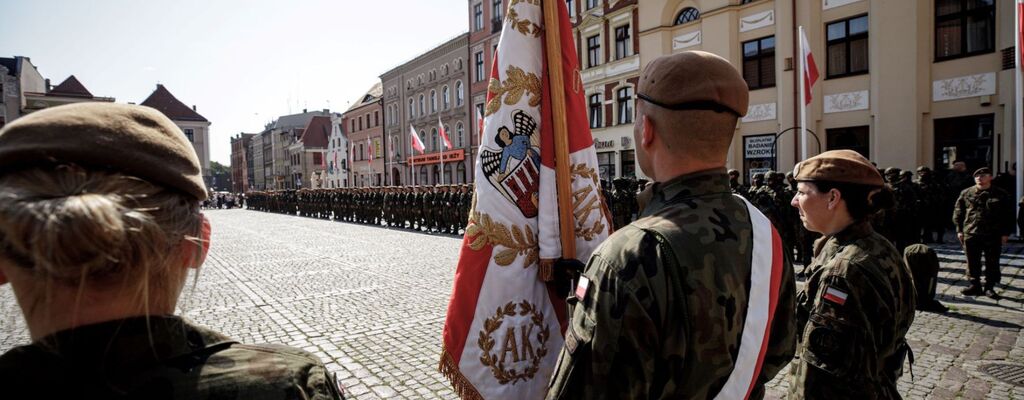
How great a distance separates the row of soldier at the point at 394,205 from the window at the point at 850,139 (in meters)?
11.8

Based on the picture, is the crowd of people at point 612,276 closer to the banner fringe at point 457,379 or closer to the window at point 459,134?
the banner fringe at point 457,379

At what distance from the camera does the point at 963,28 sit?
14711 millimetres

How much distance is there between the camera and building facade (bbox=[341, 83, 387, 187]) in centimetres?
4772

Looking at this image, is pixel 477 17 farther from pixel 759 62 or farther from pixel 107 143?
pixel 107 143

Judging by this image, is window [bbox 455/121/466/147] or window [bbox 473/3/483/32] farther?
window [bbox 455/121/466/147]

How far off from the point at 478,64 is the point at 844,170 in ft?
117

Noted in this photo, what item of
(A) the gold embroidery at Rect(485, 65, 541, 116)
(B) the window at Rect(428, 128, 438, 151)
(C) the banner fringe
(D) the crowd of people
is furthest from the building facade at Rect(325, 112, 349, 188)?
(D) the crowd of people

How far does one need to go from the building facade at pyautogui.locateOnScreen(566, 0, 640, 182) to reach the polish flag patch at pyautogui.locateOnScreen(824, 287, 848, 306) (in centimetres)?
2144

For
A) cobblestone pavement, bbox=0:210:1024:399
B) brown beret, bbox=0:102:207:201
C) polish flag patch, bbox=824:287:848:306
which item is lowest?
cobblestone pavement, bbox=0:210:1024:399

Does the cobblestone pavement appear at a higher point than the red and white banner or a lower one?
lower

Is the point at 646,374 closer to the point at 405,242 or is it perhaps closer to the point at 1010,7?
the point at 405,242

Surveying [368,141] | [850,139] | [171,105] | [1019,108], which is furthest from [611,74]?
[171,105]

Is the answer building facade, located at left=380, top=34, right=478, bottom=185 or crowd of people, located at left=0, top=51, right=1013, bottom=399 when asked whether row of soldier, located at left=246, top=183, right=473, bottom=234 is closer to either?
building facade, located at left=380, top=34, right=478, bottom=185

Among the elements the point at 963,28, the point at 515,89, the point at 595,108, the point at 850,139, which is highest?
the point at 963,28
